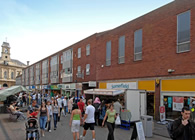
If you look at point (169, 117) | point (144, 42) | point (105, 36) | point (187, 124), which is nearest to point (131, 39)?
point (144, 42)

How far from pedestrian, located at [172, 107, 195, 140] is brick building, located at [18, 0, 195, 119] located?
28.4 ft

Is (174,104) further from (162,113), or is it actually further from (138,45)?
(138,45)

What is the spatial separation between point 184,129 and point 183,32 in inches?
406

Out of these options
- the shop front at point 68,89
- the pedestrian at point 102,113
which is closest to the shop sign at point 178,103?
the pedestrian at point 102,113

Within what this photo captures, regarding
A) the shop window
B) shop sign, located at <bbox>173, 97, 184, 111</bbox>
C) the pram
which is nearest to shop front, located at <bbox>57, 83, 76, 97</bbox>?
the shop window

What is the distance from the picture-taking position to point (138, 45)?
1616 centimetres

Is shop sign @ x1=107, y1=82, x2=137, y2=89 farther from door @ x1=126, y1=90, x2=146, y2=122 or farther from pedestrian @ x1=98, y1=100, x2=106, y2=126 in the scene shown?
pedestrian @ x1=98, y1=100, x2=106, y2=126

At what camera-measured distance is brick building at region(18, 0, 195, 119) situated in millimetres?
11998

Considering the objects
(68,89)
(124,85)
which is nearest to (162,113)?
(124,85)

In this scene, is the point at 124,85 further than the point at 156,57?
Yes

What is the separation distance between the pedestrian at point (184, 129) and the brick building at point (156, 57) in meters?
8.65

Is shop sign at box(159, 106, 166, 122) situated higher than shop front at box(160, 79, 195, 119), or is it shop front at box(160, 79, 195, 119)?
shop front at box(160, 79, 195, 119)

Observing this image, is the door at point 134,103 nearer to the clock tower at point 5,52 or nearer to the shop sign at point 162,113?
the shop sign at point 162,113

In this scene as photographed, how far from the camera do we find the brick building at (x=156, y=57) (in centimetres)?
1200
